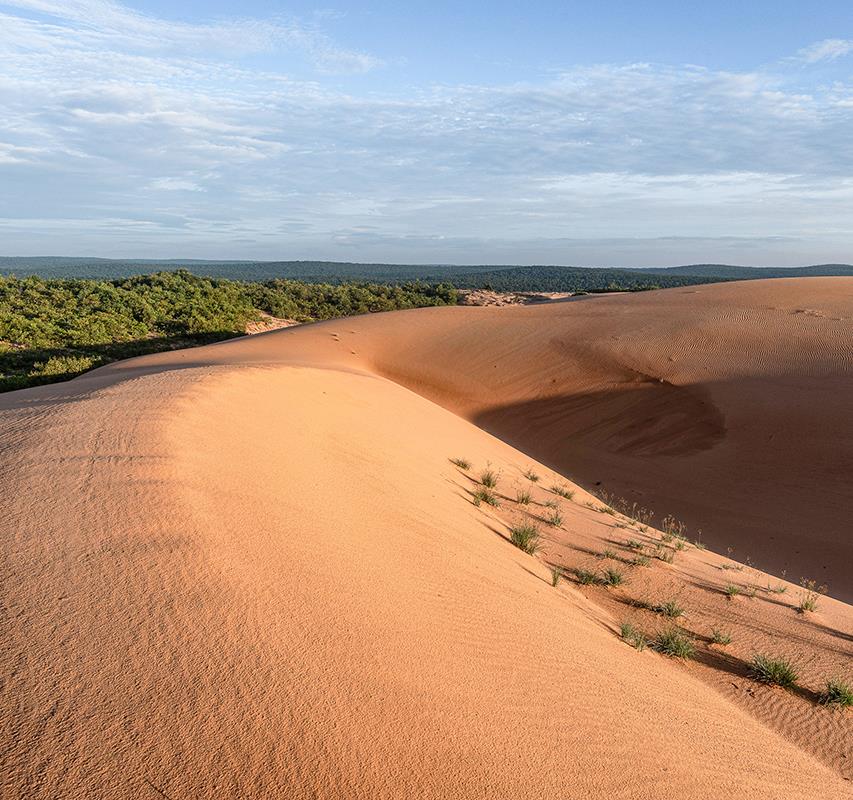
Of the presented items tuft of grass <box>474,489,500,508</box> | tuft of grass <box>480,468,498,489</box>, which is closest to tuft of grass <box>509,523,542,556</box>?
tuft of grass <box>474,489,500,508</box>

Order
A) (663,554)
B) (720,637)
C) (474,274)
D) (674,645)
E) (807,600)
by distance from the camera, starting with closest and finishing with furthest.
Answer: (674,645) < (720,637) < (807,600) < (663,554) < (474,274)

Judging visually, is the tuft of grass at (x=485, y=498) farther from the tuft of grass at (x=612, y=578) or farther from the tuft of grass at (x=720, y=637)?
the tuft of grass at (x=720, y=637)

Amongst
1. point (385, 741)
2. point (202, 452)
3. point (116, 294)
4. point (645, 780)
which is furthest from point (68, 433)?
point (116, 294)

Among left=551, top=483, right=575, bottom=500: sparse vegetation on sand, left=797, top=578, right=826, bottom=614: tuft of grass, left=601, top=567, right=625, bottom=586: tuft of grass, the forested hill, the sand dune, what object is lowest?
left=797, top=578, right=826, bottom=614: tuft of grass

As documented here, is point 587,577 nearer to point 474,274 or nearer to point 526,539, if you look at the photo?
point 526,539

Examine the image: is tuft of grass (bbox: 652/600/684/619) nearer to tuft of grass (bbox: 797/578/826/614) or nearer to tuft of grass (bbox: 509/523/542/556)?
tuft of grass (bbox: 509/523/542/556)

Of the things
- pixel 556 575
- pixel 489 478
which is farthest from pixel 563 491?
pixel 556 575

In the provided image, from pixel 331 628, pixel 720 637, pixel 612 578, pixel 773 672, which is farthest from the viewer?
pixel 612 578

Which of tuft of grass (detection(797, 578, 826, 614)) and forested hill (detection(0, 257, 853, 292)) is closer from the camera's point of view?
tuft of grass (detection(797, 578, 826, 614))
